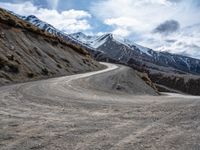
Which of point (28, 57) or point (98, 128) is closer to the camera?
point (98, 128)

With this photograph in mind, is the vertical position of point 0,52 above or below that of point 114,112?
above

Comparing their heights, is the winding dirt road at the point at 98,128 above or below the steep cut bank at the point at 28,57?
below

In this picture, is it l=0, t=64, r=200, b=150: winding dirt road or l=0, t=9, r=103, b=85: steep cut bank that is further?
l=0, t=9, r=103, b=85: steep cut bank

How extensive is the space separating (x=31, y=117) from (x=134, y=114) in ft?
12.1

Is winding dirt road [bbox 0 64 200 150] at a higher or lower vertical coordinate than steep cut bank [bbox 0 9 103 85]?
lower

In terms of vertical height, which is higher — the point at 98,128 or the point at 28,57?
the point at 28,57

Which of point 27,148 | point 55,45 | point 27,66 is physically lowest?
point 27,148

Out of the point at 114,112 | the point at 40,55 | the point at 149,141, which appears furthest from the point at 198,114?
the point at 40,55

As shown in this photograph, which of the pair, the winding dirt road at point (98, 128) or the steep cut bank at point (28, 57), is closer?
the winding dirt road at point (98, 128)

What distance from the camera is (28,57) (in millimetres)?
45688

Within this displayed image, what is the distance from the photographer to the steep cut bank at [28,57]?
1479 inches

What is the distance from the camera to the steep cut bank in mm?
37562

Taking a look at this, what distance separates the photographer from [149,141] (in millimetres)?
8789

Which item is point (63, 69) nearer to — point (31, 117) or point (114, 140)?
point (31, 117)
